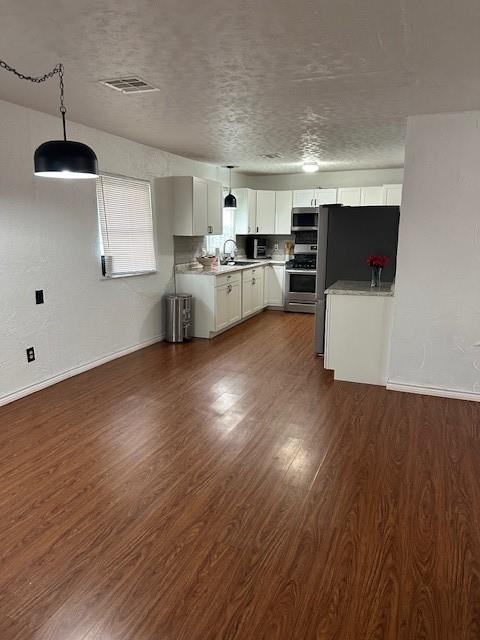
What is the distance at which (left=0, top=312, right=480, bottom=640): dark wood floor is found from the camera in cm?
177

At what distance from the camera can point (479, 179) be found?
373 cm

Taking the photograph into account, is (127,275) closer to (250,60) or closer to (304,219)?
(250,60)

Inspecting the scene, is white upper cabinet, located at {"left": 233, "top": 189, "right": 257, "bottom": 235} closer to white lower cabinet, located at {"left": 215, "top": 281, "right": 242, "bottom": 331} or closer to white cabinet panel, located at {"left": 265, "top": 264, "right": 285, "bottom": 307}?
white cabinet panel, located at {"left": 265, "top": 264, "right": 285, "bottom": 307}

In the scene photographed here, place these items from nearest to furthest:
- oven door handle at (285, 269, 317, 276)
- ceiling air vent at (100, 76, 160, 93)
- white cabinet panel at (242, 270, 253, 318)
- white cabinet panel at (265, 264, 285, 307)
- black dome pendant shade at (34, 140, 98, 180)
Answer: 1. black dome pendant shade at (34, 140, 98, 180)
2. ceiling air vent at (100, 76, 160, 93)
3. white cabinet panel at (242, 270, 253, 318)
4. oven door handle at (285, 269, 317, 276)
5. white cabinet panel at (265, 264, 285, 307)

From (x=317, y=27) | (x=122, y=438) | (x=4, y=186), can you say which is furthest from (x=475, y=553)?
(x=4, y=186)

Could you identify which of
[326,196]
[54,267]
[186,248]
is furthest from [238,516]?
[326,196]

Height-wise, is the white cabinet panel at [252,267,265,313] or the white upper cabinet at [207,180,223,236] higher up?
the white upper cabinet at [207,180,223,236]

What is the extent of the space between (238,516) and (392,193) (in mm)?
6308

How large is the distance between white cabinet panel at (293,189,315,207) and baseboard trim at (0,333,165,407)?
378 cm

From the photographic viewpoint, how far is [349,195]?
7.69m

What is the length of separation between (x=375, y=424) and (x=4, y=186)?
3570mm

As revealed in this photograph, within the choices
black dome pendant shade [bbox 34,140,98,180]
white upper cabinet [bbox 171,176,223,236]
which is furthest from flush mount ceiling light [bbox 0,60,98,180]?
white upper cabinet [bbox 171,176,223,236]

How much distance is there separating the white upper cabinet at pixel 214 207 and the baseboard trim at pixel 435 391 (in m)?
3.58

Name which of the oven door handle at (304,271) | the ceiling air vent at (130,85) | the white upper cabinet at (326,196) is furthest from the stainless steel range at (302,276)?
the ceiling air vent at (130,85)
